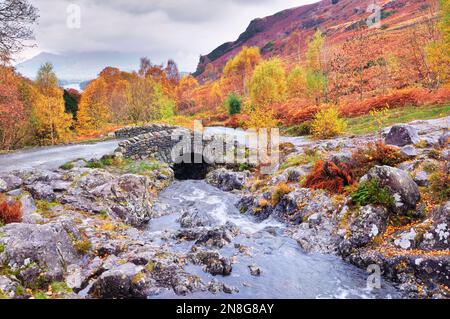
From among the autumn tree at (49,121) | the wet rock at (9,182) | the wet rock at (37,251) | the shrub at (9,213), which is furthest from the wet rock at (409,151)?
the autumn tree at (49,121)

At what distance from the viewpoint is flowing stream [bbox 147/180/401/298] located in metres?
10.2

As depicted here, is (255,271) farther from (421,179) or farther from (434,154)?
(434,154)

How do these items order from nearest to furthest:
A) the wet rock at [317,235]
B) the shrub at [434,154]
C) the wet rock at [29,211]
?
the wet rock at [29,211]
the wet rock at [317,235]
the shrub at [434,154]

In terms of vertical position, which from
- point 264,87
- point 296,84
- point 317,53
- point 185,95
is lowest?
point 264,87

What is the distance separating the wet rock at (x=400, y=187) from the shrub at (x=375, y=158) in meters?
2.73

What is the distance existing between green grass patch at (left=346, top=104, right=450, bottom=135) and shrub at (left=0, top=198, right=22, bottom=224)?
25.4 m

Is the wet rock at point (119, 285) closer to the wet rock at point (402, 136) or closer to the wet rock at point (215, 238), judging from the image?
the wet rock at point (215, 238)

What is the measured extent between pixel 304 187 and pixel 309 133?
2115 cm

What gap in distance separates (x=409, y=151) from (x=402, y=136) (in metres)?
2.58

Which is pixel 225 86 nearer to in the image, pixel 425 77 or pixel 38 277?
pixel 425 77

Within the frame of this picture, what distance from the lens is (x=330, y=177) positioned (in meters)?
17.0

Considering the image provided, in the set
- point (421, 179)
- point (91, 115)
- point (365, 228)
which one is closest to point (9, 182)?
point (365, 228)

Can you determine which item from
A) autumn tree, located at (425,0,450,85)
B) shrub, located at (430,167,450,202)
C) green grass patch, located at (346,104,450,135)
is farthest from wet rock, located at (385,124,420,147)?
autumn tree, located at (425,0,450,85)

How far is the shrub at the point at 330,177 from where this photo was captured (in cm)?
1619
